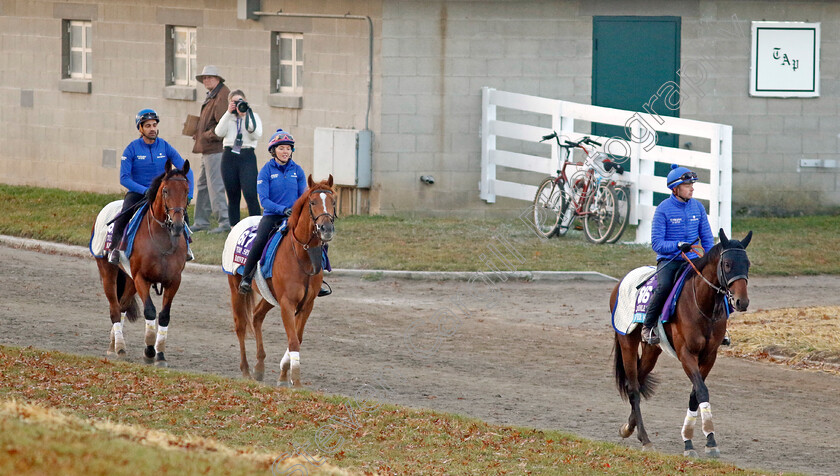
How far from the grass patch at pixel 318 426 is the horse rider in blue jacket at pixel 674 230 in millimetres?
1611

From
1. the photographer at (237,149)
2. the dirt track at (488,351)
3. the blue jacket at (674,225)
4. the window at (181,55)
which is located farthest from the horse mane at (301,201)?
the window at (181,55)

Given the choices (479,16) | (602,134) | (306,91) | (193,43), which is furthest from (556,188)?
(193,43)

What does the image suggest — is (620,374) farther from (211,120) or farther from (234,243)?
(211,120)

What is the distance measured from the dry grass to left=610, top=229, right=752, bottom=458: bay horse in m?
3.63

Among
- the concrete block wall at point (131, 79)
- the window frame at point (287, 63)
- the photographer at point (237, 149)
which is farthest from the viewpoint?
the window frame at point (287, 63)

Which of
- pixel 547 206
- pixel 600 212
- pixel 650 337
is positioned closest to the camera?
pixel 650 337

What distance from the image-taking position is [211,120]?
21.4 metres

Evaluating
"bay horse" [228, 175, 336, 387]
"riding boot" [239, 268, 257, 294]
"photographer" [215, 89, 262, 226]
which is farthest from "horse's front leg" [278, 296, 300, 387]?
"photographer" [215, 89, 262, 226]

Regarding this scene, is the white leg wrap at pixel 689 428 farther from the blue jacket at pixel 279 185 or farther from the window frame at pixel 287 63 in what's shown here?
the window frame at pixel 287 63

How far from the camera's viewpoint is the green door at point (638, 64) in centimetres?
2342

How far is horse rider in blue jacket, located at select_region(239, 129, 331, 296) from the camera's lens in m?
12.4

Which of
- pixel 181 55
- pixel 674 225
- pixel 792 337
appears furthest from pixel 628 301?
pixel 181 55

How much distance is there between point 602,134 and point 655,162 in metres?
1.12

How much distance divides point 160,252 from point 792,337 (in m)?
7.33
